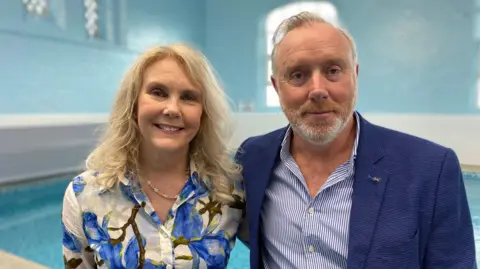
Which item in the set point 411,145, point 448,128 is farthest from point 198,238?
point 448,128

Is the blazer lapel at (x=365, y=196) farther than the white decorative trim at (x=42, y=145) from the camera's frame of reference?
No

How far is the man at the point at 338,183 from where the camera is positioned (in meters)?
0.98

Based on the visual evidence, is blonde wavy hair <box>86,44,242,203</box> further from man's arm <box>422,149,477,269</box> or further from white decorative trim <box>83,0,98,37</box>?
white decorative trim <box>83,0,98,37</box>

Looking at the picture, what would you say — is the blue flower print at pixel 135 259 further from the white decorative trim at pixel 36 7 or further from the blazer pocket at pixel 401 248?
the white decorative trim at pixel 36 7

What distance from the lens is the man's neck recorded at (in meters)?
1.15

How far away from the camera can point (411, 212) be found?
98 centimetres

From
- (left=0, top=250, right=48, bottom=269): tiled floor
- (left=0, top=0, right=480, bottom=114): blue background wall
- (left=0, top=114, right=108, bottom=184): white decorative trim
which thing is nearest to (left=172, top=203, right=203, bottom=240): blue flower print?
(left=0, top=250, right=48, bottom=269): tiled floor

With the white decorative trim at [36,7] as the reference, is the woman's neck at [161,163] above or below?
below

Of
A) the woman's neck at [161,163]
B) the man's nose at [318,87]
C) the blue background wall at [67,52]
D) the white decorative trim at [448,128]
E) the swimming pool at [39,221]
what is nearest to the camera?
the man's nose at [318,87]

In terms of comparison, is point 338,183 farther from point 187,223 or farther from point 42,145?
point 42,145

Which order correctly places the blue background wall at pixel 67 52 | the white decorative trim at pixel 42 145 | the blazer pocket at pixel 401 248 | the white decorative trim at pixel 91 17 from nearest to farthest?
the blazer pocket at pixel 401 248 → the white decorative trim at pixel 42 145 → the blue background wall at pixel 67 52 → the white decorative trim at pixel 91 17

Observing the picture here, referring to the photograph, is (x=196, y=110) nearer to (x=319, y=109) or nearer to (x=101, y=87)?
(x=319, y=109)

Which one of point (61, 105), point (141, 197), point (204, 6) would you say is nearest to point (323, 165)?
point (141, 197)

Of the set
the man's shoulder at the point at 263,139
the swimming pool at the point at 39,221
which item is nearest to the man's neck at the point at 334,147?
the man's shoulder at the point at 263,139
